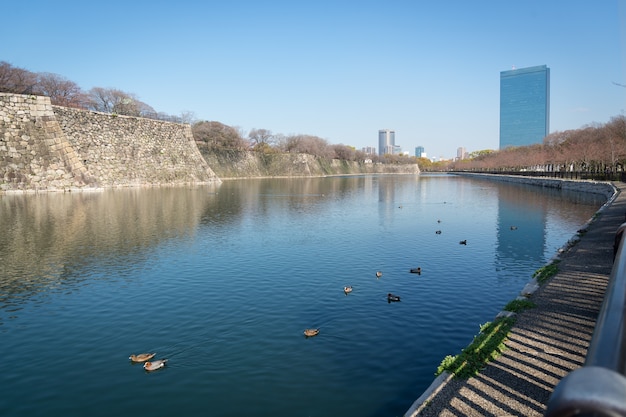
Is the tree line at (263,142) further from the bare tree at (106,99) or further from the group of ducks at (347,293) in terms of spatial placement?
the group of ducks at (347,293)

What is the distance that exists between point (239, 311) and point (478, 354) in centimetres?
639

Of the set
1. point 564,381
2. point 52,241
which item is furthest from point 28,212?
point 564,381

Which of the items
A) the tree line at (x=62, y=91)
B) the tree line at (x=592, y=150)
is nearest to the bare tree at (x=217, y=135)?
the tree line at (x=62, y=91)

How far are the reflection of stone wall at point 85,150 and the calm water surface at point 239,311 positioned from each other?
22737 mm

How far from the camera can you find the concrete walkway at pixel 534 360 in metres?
5.64

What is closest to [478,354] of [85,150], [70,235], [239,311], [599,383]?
[599,383]

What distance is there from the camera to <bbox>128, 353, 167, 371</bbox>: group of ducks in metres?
8.17

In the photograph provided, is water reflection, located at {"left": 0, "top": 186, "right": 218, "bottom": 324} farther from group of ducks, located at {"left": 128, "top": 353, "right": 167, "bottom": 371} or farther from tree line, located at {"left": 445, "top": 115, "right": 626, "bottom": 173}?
tree line, located at {"left": 445, "top": 115, "right": 626, "bottom": 173}

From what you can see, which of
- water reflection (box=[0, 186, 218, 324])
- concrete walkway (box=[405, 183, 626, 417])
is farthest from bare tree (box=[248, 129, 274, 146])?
concrete walkway (box=[405, 183, 626, 417])

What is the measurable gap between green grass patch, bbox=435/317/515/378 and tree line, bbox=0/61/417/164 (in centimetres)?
7191

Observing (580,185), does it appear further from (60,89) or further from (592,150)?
(60,89)

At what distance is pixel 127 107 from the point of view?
87.2 metres

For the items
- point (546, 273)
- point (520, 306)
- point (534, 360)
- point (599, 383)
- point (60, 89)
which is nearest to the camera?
point (599, 383)

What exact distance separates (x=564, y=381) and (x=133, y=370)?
8.20 m
